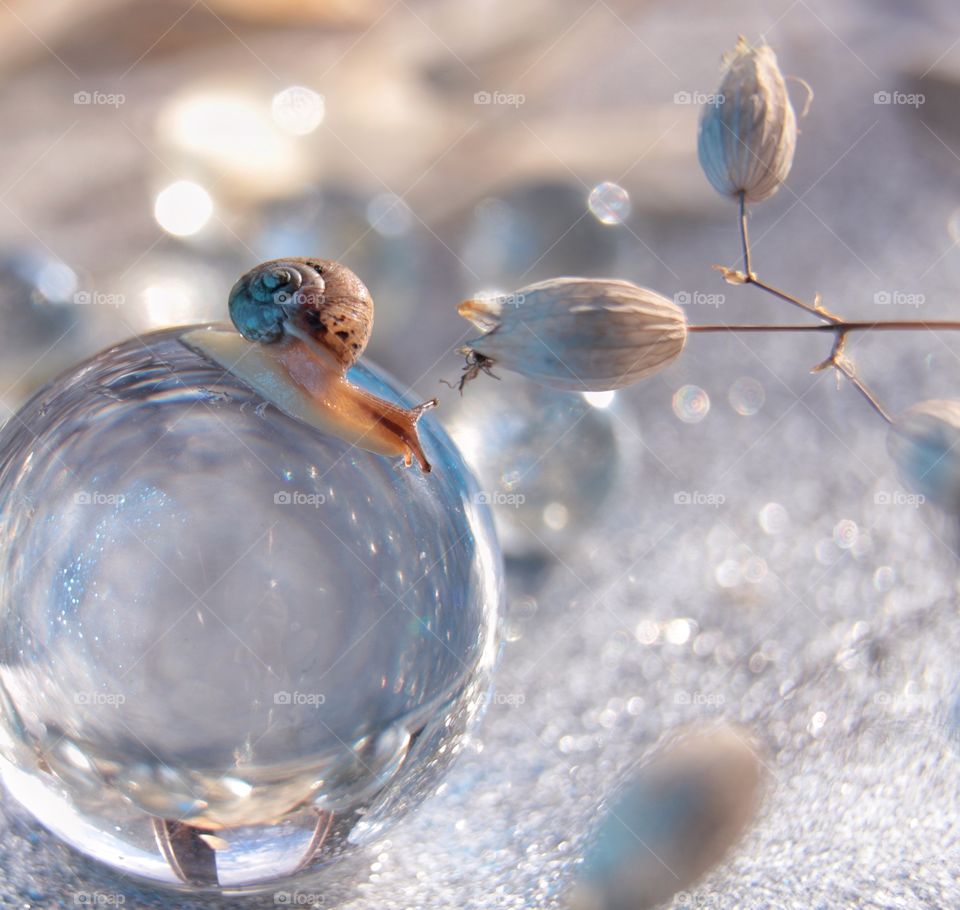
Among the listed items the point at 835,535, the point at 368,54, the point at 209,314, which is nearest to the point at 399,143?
the point at 368,54

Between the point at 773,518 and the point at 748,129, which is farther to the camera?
the point at 773,518

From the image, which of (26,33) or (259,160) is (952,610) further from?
(26,33)

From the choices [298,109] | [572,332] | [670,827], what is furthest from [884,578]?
[298,109]

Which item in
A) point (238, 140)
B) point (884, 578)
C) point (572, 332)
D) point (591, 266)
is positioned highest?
point (572, 332)

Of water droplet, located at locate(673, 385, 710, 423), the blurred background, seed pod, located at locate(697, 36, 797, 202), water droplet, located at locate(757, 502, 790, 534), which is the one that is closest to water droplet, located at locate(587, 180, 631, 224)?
the blurred background

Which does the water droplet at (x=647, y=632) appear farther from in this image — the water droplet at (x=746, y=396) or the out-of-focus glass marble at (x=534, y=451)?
the water droplet at (x=746, y=396)

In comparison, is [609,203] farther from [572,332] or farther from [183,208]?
[572,332]

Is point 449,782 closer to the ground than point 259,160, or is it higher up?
closer to the ground
